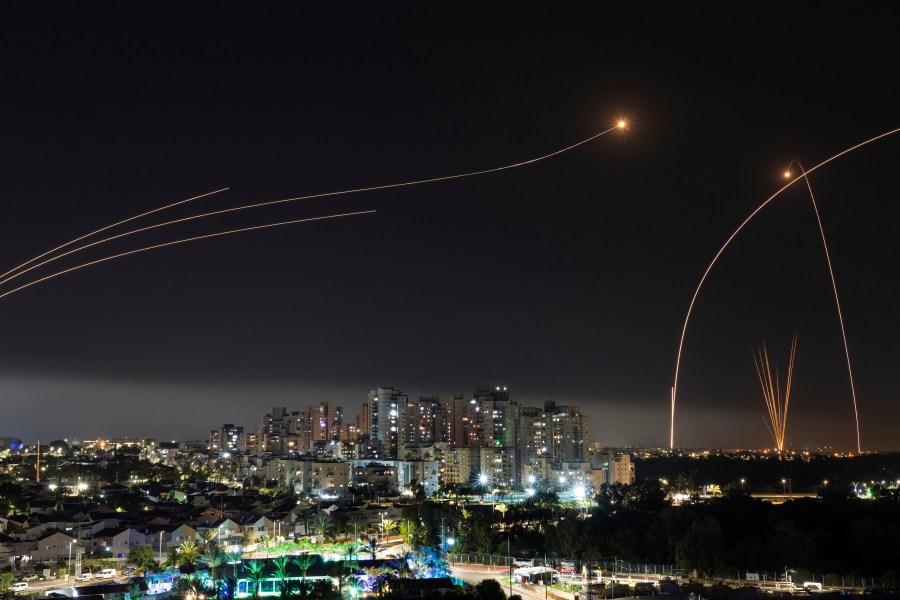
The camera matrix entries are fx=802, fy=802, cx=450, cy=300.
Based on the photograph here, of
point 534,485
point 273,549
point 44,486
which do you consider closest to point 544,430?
point 534,485

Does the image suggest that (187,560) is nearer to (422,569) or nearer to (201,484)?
(422,569)

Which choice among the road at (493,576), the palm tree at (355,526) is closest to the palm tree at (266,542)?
the palm tree at (355,526)

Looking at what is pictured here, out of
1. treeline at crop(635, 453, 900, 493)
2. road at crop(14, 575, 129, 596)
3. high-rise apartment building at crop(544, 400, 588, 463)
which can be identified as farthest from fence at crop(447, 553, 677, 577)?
high-rise apartment building at crop(544, 400, 588, 463)

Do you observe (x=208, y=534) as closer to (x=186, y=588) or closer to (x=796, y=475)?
(x=186, y=588)

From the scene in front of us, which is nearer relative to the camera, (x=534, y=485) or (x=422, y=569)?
(x=422, y=569)

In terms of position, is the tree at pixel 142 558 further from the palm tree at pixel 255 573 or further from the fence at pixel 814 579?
the fence at pixel 814 579

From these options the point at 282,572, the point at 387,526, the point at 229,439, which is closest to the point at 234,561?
the point at 282,572
